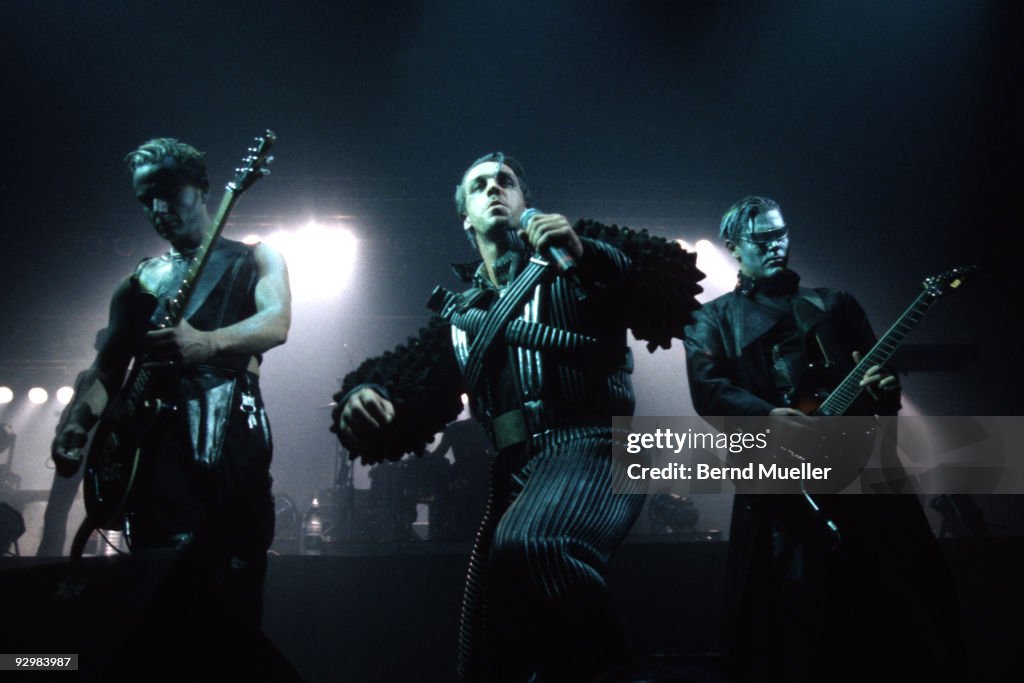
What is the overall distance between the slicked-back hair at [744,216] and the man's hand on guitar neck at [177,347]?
8.13 feet

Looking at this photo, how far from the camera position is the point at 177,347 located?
2748 millimetres

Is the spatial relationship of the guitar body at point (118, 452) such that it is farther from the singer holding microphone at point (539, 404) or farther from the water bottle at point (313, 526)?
the water bottle at point (313, 526)

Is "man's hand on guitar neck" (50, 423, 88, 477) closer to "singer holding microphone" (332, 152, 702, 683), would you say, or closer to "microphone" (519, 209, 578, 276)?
"singer holding microphone" (332, 152, 702, 683)

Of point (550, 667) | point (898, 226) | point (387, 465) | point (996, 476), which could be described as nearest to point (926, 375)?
point (898, 226)

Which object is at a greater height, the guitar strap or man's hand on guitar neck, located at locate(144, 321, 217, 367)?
the guitar strap

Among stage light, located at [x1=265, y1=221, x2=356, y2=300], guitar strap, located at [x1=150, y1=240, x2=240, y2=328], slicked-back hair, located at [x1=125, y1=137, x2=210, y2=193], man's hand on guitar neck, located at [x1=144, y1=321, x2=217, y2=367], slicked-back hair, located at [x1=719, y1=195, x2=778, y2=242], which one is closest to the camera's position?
man's hand on guitar neck, located at [x1=144, y1=321, x2=217, y2=367]

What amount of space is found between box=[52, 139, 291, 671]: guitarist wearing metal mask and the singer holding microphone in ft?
2.35

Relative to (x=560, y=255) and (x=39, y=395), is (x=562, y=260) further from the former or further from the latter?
(x=39, y=395)

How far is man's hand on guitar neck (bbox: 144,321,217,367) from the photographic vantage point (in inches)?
108

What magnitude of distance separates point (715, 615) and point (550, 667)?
→ 6.09 feet

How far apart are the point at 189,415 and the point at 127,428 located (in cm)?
23

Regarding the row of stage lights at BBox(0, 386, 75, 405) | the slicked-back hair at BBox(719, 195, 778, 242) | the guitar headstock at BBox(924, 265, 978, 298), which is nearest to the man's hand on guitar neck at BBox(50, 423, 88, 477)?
the slicked-back hair at BBox(719, 195, 778, 242)

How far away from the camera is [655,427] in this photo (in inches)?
93.0

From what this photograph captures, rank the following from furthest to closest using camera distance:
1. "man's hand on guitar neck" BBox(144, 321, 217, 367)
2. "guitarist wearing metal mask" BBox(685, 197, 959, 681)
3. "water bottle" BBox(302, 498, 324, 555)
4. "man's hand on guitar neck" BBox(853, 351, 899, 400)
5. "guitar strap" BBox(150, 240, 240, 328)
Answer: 1. "water bottle" BBox(302, 498, 324, 555)
2. "guitar strap" BBox(150, 240, 240, 328)
3. "man's hand on guitar neck" BBox(853, 351, 899, 400)
4. "man's hand on guitar neck" BBox(144, 321, 217, 367)
5. "guitarist wearing metal mask" BBox(685, 197, 959, 681)
